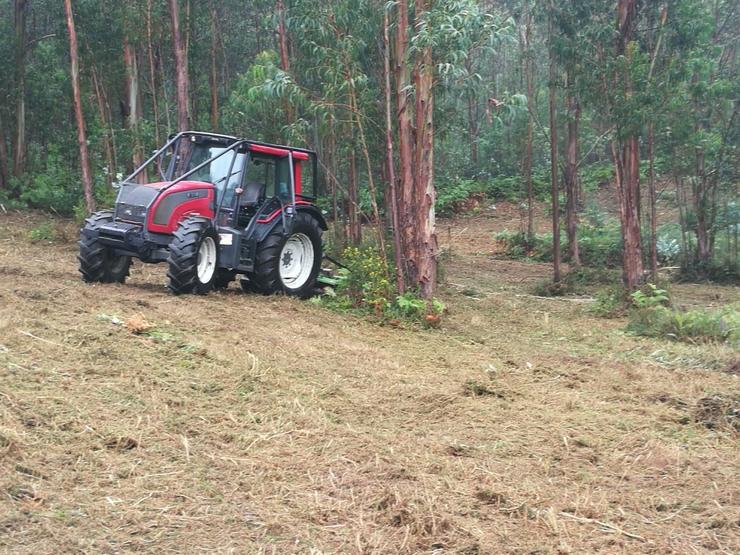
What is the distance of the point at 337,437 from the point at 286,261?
22.6 feet

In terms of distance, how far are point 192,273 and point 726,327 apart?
6859 mm

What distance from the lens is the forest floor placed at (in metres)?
4.09

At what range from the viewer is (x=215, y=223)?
1092cm

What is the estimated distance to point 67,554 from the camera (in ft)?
12.0

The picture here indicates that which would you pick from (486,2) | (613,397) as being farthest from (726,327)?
(486,2)

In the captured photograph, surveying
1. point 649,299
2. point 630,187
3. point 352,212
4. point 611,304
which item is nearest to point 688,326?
point 649,299

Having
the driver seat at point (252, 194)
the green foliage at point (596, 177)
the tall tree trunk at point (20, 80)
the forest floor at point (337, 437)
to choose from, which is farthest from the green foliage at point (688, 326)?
the green foliage at point (596, 177)

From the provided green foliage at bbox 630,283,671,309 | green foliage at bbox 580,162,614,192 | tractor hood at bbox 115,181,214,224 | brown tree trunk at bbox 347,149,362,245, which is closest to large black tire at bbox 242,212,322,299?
tractor hood at bbox 115,181,214,224

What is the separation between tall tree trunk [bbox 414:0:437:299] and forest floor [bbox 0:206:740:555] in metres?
1.97

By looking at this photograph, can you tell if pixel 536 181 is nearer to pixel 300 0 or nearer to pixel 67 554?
pixel 300 0

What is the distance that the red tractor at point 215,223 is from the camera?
33.6 ft

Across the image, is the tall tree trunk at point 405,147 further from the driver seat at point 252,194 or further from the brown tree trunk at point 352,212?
the brown tree trunk at point 352,212

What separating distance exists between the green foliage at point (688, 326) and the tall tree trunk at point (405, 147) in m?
3.26

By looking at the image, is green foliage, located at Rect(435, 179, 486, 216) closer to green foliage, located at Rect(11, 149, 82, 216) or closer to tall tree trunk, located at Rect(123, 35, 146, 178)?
tall tree trunk, located at Rect(123, 35, 146, 178)
